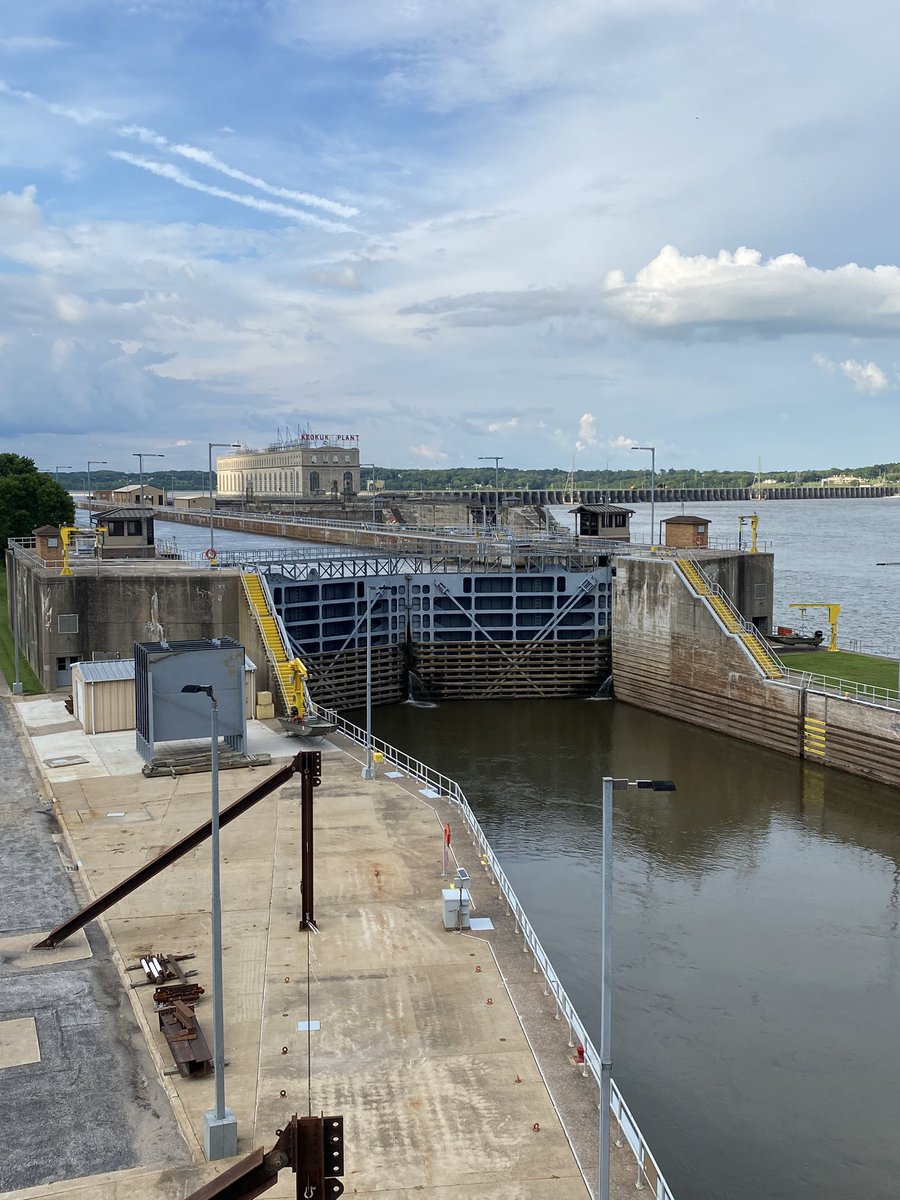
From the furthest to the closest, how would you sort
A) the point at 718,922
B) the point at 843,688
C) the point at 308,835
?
the point at 843,688, the point at 718,922, the point at 308,835

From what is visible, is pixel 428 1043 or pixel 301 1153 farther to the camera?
pixel 428 1043

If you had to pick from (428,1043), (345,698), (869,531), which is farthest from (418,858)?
(869,531)

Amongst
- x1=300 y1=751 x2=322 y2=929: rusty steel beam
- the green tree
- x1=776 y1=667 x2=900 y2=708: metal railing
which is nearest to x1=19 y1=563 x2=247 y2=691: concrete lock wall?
x1=776 y1=667 x2=900 y2=708: metal railing

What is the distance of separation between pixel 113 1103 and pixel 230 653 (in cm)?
1909

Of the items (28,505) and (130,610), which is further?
(28,505)

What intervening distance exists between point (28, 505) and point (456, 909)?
7161cm

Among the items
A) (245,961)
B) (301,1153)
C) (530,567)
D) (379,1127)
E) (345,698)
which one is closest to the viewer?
(301,1153)

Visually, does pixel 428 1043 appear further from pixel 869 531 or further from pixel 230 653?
pixel 869 531

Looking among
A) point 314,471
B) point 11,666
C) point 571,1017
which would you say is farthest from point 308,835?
point 314,471

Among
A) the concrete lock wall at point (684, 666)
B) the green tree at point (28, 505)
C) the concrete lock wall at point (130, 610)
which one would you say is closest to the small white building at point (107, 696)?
the concrete lock wall at point (130, 610)

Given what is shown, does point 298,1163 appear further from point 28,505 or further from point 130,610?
point 28,505

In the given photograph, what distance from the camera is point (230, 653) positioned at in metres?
34.2

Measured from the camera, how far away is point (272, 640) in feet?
138

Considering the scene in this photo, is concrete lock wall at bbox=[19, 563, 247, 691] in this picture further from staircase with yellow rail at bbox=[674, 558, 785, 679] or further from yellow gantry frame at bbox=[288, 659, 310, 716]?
staircase with yellow rail at bbox=[674, 558, 785, 679]
